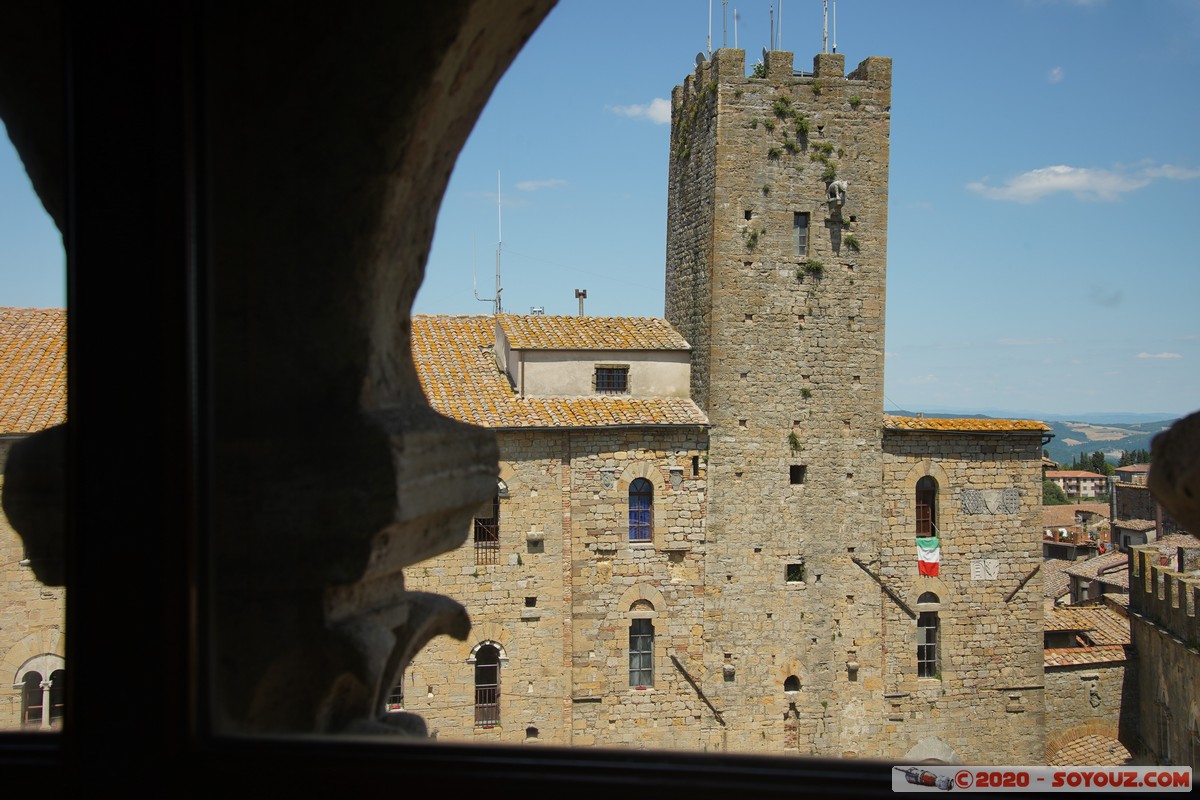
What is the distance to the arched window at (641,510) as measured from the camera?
17.1 meters

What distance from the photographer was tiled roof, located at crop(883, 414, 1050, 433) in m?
18.3

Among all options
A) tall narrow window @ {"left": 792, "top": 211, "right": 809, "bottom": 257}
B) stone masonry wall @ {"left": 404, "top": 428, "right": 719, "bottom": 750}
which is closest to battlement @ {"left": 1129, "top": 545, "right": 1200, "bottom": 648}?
stone masonry wall @ {"left": 404, "top": 428, "right": 719, "bottom": 750}

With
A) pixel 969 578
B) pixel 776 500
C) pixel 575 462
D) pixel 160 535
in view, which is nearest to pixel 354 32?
pixel 160 535

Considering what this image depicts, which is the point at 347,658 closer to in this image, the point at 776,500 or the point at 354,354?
the point at 354,354

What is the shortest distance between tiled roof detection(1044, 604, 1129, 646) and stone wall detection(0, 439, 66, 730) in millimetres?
18221

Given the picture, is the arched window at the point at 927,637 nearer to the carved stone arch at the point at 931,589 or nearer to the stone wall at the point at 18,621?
the carved stone arch at the point at 931,589

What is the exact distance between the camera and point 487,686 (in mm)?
16266

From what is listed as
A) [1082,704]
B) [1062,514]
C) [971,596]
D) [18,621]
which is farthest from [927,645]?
[1062,514]

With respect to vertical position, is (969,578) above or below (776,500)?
below

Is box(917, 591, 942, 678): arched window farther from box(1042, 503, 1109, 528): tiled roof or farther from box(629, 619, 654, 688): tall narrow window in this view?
box(1042, 503, 1109, 528): tiled roof

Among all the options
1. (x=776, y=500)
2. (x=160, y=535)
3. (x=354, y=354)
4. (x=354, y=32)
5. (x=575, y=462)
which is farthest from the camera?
A: (x=776, y=500)

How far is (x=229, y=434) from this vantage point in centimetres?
181

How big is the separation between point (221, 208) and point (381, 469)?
0.56m

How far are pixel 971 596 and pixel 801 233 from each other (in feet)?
24.0
